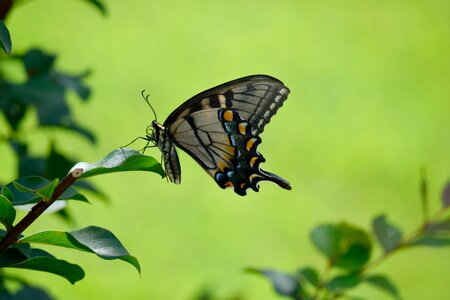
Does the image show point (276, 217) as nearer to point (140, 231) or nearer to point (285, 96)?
point (140, 231)

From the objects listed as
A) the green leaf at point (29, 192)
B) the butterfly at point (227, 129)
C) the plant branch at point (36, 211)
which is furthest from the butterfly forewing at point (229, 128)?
the plant branch at point (36, 211)

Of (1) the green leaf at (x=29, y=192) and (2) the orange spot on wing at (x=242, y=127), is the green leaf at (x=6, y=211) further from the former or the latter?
(2) the orange spot on wing at (x=242, y=127)

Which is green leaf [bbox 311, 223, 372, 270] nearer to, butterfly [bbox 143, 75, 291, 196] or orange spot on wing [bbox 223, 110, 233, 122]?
butterfly [bbox 143, 75, 291, 196]

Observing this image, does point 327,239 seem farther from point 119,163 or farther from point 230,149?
point 119,163

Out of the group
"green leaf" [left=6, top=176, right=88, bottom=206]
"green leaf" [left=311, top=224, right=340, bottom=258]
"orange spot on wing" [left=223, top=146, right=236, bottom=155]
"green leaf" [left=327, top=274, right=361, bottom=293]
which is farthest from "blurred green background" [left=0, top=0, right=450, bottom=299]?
"green leaf" [left=6, top=176, right=88, bottom=206]

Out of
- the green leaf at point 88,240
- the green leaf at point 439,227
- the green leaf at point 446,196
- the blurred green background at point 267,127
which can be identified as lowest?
the green leaf at point 88,240

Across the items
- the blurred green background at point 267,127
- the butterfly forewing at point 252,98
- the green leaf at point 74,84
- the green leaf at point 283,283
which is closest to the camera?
the green leaf at point 283,283
